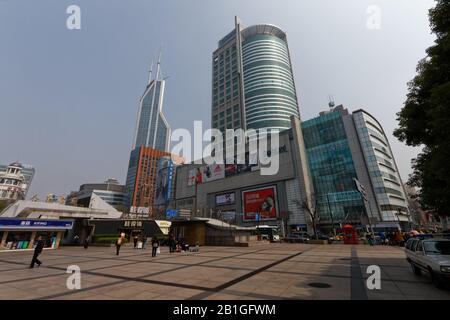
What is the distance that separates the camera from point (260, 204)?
7206 cm

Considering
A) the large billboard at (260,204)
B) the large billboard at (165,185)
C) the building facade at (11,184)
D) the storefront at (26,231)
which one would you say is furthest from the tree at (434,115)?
the large billboard at (165,185)

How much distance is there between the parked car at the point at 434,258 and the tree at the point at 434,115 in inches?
95.4

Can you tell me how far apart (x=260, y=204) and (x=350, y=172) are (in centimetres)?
2857

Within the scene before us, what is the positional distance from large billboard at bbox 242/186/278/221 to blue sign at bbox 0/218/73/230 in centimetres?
5203

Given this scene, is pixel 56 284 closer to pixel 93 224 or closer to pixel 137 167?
pixel 93 224

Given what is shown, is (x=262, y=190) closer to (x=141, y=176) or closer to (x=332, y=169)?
(x=332, y=169)

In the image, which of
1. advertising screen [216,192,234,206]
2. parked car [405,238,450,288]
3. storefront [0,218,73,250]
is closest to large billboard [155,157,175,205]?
advertising screen [216,192,234,206]

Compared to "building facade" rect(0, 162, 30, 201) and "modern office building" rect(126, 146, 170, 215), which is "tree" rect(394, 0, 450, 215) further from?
"modern office building" rect(126, 146, 170, 215)

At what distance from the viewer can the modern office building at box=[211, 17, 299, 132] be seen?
9994 centimetres

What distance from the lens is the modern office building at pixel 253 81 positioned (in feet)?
328

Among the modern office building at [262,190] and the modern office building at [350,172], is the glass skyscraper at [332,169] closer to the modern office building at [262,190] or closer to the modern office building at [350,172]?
the modern office building at [350,172]

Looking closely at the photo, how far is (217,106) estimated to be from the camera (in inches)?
4879
